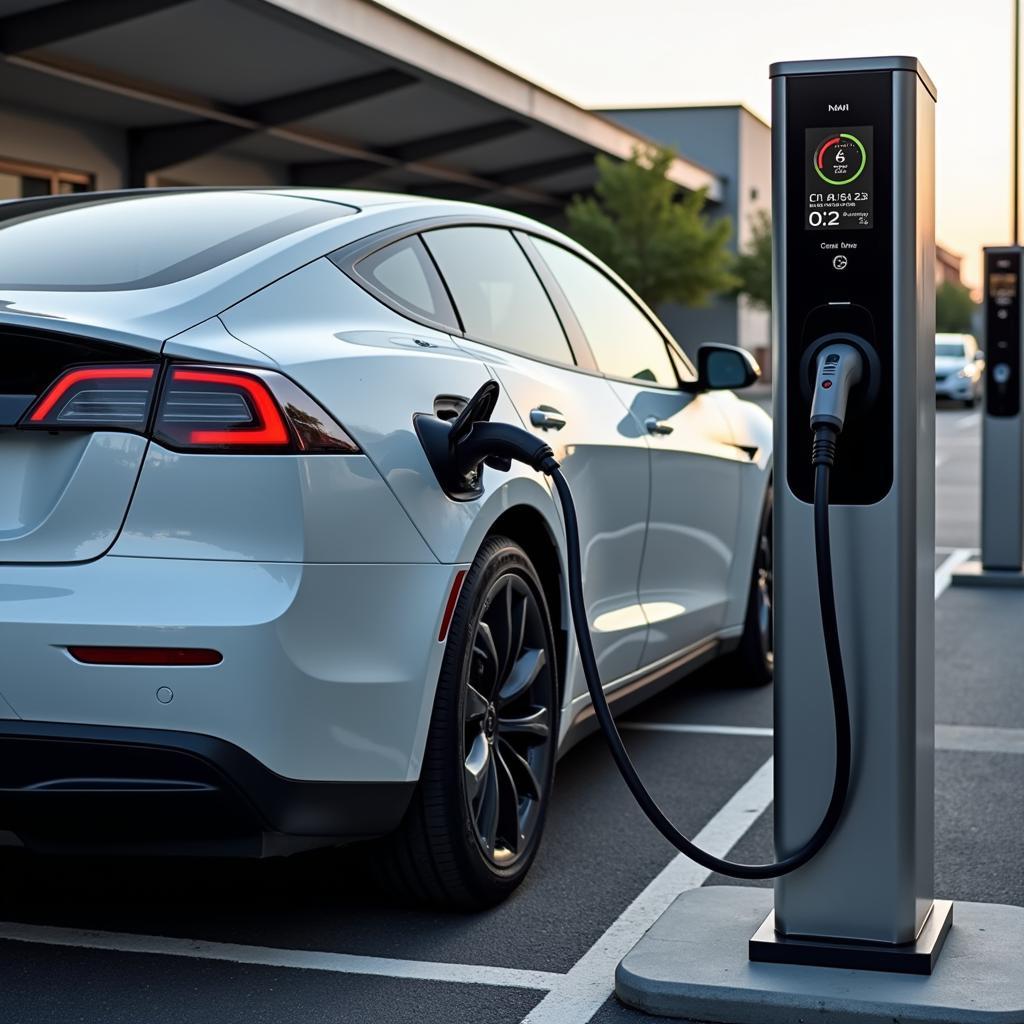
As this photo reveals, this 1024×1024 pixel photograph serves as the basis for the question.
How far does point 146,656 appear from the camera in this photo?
304 cm

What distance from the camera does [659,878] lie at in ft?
13.4

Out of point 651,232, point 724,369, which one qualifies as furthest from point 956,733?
point 651,232

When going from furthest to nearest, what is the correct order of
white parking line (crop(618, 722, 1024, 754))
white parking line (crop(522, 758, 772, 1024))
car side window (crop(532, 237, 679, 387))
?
1. white parking line (crop(618, 722, 1024, 754))
2. car side window (crop(532, 237, 679, 387))
3. white parking line (crop(522, 758, 772, 1024))

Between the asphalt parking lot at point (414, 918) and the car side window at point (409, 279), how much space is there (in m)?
1.26

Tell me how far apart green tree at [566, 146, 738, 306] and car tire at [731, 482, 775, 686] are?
33513 millimetres

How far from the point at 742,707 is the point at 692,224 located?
3971 cm

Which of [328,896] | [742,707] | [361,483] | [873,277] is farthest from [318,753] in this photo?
[742,707]

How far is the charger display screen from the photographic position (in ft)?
9.99

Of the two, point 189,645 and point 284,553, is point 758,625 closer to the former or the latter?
point 284,553

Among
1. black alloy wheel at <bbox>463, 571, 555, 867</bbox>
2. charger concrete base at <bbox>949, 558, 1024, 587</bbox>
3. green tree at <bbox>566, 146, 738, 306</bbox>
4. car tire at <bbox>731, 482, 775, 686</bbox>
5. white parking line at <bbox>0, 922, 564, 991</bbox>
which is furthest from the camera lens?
green tree at <bbox>566, 146, 738, 306</bbox>

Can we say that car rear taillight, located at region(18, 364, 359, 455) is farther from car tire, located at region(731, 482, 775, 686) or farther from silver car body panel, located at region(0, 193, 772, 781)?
car tire, located at region(731, 482, 775, 686)

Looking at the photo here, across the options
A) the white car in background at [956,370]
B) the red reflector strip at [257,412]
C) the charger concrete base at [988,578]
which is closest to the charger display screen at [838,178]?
the red reflector strip at [257,412]

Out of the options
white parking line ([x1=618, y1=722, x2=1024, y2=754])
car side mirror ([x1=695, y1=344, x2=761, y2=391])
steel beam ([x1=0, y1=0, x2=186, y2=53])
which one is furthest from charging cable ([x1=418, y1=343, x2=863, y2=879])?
steel beam ([x1=0, y1=0, x2=186, y2=53])

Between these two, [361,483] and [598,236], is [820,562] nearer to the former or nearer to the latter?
[361,483]
